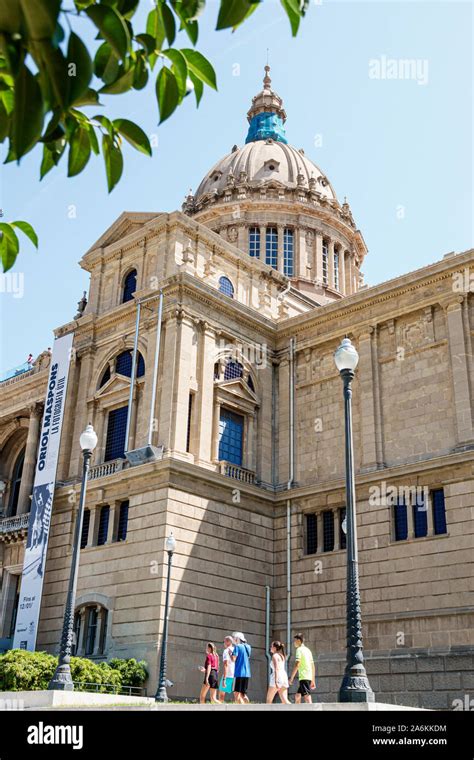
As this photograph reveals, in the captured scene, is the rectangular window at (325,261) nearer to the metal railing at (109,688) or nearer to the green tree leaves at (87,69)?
the metal railing at (109,688)

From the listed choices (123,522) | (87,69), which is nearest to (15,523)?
(123,522)

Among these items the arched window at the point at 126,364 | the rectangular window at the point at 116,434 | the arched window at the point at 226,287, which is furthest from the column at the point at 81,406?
the arched window at the point at 226,287

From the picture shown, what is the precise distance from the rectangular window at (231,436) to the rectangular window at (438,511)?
8841 mm

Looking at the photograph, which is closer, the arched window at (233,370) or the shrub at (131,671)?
the shrub at (131,671)

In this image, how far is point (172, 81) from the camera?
322 centimetres

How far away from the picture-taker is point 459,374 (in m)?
29.4

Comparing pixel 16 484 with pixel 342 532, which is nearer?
pixel 342 532

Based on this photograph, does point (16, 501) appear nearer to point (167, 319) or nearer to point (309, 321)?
point (167, 319)

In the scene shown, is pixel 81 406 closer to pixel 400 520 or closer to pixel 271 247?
pixel 400 520

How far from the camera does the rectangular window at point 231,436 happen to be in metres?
33.4

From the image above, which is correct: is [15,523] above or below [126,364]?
Result: below

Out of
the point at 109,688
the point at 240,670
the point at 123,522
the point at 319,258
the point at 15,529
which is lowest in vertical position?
the point at 109,688

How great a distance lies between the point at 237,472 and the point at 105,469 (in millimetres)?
5569

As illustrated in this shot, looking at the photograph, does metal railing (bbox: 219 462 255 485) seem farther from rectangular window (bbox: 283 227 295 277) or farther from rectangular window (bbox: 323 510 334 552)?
rectangular window (bbox: 283 227 295 277)
